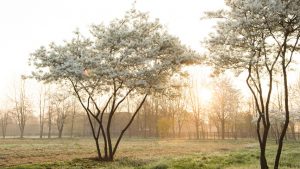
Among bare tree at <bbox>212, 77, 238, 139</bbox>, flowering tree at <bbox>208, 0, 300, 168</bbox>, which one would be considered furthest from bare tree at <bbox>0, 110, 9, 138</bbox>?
flowering tree at <bbox>208, 0, 300, 168</bbox>

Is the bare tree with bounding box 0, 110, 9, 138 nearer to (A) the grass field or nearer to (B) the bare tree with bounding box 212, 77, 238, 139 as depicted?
(B) the bare tree with bounding box 212, 77, 238, 139

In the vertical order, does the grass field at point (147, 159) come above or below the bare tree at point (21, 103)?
below

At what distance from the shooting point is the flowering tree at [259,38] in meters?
17.7

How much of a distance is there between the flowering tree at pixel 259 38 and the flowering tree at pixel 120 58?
7.73m

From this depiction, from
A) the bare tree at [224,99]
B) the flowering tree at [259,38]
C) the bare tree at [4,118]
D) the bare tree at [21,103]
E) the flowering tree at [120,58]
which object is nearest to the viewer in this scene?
the flowering tree at [259,38]

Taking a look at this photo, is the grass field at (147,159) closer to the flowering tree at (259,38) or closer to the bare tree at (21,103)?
the flowering tree at (259,38)

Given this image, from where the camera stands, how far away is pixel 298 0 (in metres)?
17.0

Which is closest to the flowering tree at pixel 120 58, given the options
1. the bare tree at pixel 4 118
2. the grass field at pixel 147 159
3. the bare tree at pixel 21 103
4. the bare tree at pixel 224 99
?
the grass field at pixel 147 159

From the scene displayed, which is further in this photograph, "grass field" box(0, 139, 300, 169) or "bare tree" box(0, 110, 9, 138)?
"bare tree" box(0, 110, 9, 138)

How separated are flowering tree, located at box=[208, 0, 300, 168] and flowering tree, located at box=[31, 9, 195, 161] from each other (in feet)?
25.4

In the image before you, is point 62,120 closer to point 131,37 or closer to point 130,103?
point 130,103

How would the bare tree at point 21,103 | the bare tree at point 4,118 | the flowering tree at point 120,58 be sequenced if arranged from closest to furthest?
the flowering tree at point 120,58 < the bare tree at point 21,103 < the bare tree at point 4,118

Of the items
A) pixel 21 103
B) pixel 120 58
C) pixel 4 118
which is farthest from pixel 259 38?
pixel 4 118

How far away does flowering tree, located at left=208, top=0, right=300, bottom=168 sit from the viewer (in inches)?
697
